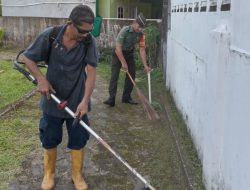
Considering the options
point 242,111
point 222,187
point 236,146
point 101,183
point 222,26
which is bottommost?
point 101,183

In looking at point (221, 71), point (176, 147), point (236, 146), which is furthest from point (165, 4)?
point (236, 146)

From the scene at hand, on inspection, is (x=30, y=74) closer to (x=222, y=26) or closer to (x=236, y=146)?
(x=222, y=26)

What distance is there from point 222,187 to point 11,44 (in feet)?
56.9

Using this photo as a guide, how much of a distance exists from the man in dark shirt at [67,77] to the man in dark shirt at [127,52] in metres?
3.85

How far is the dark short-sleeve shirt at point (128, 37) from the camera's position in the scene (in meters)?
8.53

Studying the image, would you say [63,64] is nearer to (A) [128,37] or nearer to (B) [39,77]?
(B) [39,77]

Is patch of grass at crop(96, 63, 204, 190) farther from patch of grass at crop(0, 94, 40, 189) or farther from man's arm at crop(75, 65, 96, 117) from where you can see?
patch of grass at crop(0, 94, 40, 189)

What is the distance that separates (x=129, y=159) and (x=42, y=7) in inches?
731

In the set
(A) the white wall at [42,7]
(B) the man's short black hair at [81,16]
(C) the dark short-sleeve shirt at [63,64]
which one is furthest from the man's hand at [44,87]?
(A) the white wall at [42,7]

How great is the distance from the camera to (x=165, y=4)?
11.8 meters

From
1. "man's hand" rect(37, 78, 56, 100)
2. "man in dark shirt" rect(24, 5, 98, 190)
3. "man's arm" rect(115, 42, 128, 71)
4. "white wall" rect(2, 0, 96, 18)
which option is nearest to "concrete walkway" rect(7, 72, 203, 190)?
"man in dark shirt" rect(24, 5, 98, 190)

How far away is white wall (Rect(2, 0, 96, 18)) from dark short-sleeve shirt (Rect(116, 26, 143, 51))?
11.3 m

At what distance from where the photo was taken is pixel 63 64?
4.49 meters

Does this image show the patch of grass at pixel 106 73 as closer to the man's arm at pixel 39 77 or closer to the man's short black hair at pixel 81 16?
the man's arm at pixel 39 77
